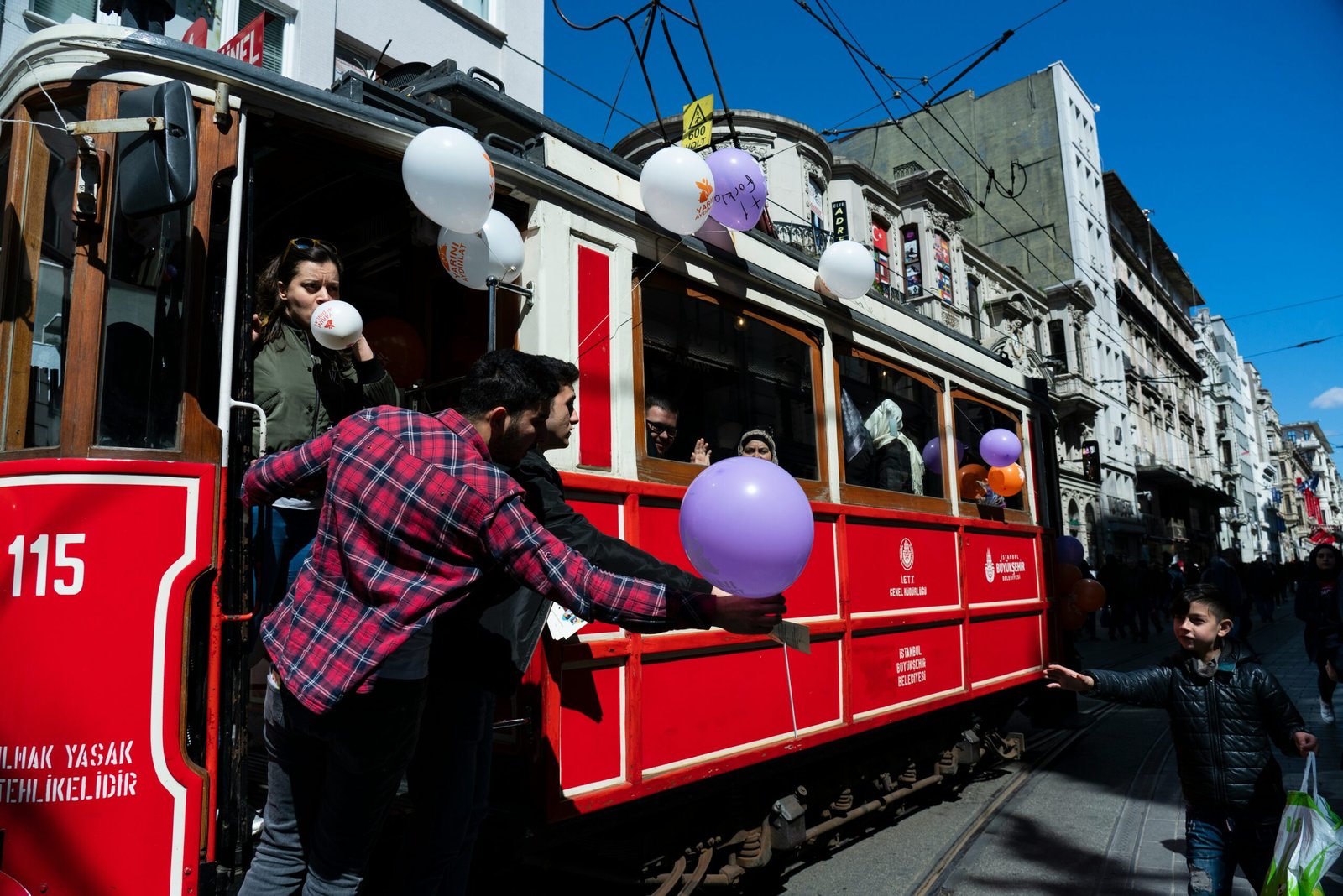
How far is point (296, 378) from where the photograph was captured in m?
2.77

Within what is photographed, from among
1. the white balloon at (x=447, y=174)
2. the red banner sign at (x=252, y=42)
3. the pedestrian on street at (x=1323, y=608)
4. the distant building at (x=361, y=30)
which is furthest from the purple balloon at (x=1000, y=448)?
the distant building at (x=361, y=30)

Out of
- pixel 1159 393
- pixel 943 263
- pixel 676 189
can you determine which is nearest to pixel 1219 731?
pixel 676 189

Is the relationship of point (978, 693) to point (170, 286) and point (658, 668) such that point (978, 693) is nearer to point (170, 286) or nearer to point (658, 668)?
point (658, 668)

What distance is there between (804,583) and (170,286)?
9.29 ft

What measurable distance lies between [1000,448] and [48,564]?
5.44m

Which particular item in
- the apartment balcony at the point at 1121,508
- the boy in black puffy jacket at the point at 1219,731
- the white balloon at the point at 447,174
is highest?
the apartment balcony at the point at 1121,508

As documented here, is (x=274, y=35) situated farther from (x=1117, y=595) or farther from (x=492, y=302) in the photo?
(x=1117, y=595)

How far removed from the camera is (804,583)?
4125 mm

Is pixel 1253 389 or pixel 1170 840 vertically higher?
pixel 1253 389

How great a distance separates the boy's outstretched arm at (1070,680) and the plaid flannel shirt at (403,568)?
1970 millimetres

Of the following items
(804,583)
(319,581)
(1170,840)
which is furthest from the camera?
(1170,840)

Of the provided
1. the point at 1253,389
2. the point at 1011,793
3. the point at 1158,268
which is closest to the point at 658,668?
the point at 1011,793

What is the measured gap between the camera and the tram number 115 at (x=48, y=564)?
2.12 m

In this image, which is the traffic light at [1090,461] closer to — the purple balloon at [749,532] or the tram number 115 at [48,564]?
the purple balloon at [749,532]
